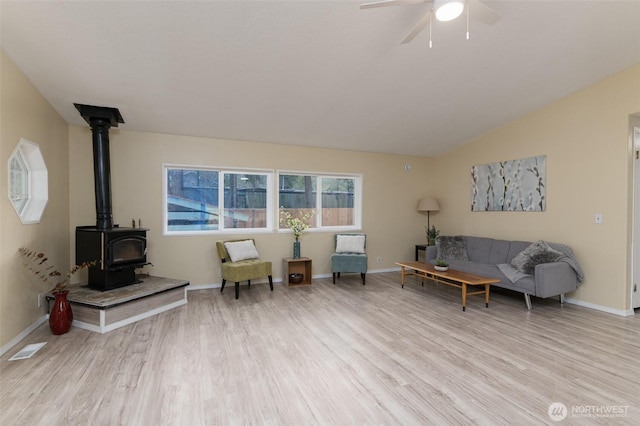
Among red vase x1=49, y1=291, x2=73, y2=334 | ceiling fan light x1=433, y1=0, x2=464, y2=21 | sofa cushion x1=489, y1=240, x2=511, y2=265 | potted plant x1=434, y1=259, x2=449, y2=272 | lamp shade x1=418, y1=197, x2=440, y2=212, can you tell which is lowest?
red vase x1=49, y1=291, x2=73, y2=334

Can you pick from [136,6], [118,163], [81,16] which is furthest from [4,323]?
[136,6]

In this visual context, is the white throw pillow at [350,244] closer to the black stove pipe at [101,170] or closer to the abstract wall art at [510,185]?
the abstract wall art at [510,185]

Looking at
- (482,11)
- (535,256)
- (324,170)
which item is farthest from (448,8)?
(324,170)

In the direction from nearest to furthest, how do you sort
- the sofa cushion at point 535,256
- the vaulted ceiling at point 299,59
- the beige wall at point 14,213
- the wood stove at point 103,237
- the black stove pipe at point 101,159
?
the vaulted ceiling at point 299,59 < the beige wall at point 14,213 < the wood stove at point 103,237 < the black stove pipe at point 101,159 < the sofa cushion at point 535,256

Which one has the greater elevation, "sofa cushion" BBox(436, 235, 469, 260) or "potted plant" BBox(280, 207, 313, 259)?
"potted plant" BBox(280, 207, 313, 259)

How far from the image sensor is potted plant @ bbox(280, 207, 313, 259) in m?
5.02

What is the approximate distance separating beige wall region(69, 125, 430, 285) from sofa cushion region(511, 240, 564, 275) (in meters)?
2.38

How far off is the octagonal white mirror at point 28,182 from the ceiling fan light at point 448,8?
12.3ft

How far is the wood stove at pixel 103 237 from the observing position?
336 centimetres

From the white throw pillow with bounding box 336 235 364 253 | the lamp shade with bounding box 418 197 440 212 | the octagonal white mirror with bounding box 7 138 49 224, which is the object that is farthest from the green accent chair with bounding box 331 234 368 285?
the octagonal white mirror with bounding box 7 138 49 224

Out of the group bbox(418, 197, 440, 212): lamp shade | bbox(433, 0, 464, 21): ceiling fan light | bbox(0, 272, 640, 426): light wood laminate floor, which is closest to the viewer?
A: bbox(0, 272, 640, 426): light wood laminate floor

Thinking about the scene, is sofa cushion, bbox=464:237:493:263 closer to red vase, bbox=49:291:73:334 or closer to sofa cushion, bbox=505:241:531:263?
sofa cushion, bbox=505:241:531:263

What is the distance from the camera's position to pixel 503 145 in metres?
4.86

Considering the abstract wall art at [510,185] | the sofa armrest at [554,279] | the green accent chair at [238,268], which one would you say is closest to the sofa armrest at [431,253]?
the abstract wall art at [510,185]
